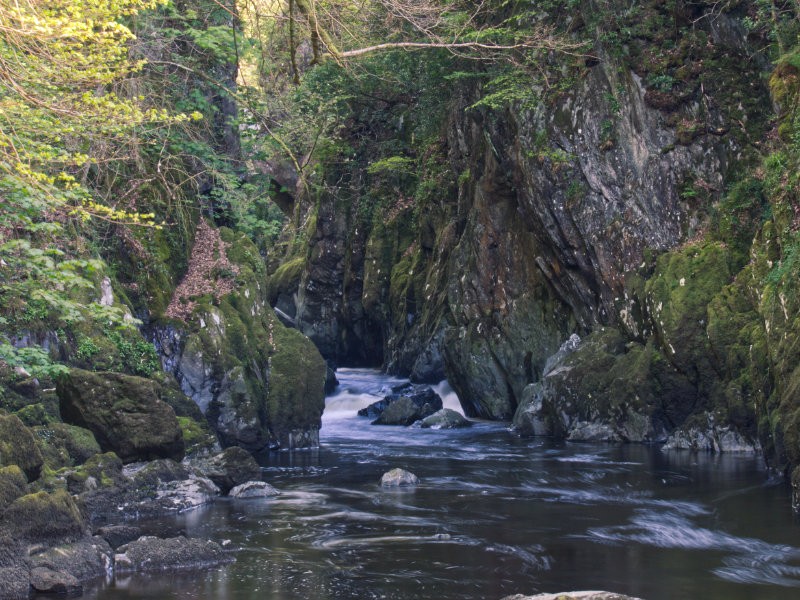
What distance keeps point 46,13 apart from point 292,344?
38.5 feet

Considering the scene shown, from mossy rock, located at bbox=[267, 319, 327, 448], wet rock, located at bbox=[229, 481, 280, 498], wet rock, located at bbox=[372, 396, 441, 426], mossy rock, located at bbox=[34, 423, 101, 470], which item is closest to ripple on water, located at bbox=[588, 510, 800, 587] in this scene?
wet rock, located at bbox=[229, 481, 280, 498]

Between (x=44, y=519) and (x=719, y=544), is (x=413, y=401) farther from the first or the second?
(x=44, y=519)

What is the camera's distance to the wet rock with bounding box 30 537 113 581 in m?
8.10

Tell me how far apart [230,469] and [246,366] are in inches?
171

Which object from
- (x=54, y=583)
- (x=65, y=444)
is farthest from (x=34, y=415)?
(x=54, y=583)

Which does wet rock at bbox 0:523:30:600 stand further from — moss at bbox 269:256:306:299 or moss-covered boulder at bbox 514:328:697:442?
moss at bbox 269:256:306:299

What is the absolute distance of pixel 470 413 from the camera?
71.1 feet

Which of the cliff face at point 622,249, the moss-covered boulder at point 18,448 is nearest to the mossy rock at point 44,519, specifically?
the moss-covered boulder at point 18,448

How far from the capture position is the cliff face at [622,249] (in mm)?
15828

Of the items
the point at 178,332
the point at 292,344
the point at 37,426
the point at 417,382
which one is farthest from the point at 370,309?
the point at 37,426

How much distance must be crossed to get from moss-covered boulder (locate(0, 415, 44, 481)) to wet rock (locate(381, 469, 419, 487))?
5143 mm

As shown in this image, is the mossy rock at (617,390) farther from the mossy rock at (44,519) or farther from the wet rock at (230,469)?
the mossy rock at (44,519)

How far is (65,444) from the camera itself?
37.0 feet

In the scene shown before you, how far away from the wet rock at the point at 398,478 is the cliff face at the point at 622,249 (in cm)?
515
